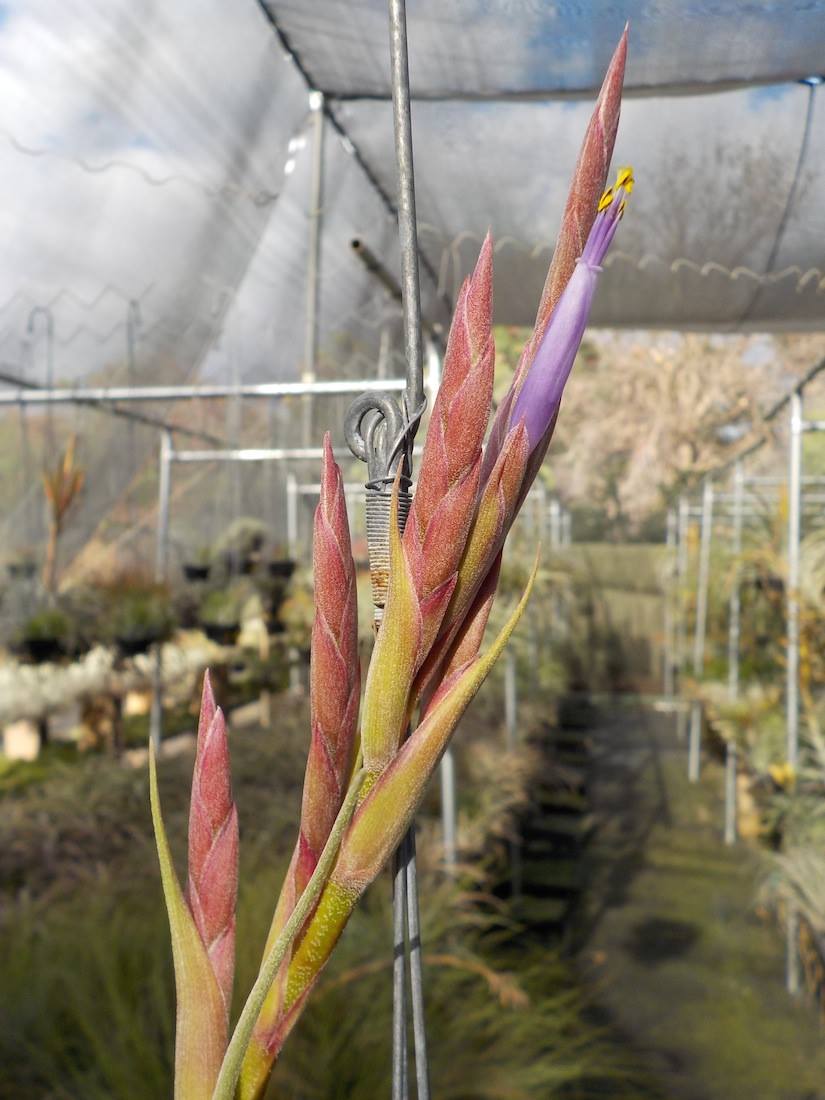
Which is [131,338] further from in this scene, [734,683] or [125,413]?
[734,683]

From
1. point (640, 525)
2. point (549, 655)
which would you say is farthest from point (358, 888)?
point (640, 525)

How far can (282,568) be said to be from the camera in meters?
4.01

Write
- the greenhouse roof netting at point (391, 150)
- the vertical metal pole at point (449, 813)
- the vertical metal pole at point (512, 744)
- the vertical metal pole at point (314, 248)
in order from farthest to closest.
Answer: the vertical metal pole at point (512, 744), the vertical metal pole at point (314, 248), the vertical metal pole at point (449, 813), the greenhouse roof netting at point (391, 150)

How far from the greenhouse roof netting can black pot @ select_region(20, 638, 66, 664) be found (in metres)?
0.79

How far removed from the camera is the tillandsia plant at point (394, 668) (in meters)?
0.29

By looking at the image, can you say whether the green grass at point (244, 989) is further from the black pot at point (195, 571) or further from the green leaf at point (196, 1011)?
the green leaf at point (196, 1011)

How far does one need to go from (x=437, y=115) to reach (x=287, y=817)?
6.55ft

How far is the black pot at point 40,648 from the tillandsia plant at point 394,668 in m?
2.80

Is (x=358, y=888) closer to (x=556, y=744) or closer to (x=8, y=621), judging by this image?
(x=8, y=621)

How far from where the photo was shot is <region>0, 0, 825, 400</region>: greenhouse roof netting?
1.61 metres

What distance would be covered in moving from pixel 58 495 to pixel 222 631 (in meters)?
0.93

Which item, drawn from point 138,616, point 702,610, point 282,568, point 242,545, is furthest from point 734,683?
point 138,616

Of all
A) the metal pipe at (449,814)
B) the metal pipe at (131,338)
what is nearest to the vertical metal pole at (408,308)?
the metal pipe at (449,814)

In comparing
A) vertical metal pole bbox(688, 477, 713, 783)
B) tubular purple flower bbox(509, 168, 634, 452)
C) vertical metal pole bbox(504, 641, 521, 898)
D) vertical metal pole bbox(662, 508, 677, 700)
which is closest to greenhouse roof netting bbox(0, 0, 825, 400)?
tubular purple flower bbox(509, 168, 634, 452)
